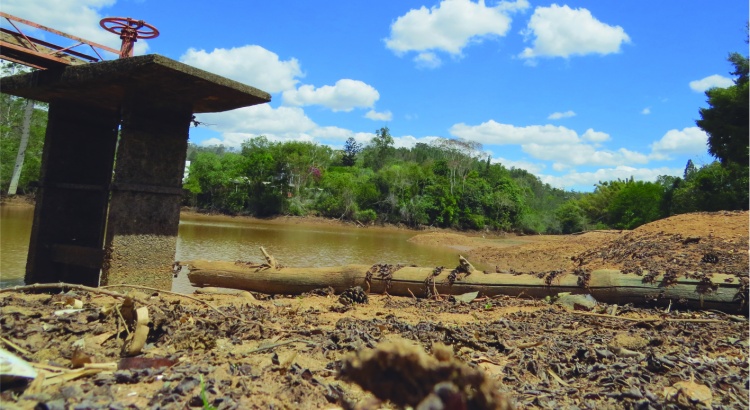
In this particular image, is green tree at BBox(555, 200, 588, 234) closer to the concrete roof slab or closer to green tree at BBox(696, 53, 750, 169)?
green tree at BBox(696, 53, 750, 169)

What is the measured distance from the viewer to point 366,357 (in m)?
1.54

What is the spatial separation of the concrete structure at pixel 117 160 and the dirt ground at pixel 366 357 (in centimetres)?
123

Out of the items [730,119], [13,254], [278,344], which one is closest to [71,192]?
[13,254]

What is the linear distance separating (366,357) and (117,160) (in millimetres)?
5989

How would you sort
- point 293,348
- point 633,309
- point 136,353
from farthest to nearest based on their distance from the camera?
point 633,309 < point 293,348 < point 136,353

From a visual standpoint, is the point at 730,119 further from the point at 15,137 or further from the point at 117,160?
the point at 15,137

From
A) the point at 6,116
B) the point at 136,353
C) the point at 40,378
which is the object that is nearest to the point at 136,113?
the point at 136,353

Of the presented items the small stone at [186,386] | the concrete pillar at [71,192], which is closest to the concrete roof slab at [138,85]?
the concrete pillar at [71,192]

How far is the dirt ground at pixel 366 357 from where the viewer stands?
1587 millimetres

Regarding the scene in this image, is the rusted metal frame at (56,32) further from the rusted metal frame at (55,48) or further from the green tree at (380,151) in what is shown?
the green tree at (380,151)

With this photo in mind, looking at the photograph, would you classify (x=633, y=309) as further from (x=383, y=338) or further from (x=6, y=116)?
(x=6, y=116)

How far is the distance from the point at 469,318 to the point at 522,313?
692 mm

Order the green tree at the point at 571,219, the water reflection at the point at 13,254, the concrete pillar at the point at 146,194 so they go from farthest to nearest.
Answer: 1. the green tree at the point at 571,219
2. the water reflection at the point at 13,254
3. the concrete pillar at the point at 146,194

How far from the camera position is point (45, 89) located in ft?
22.4
